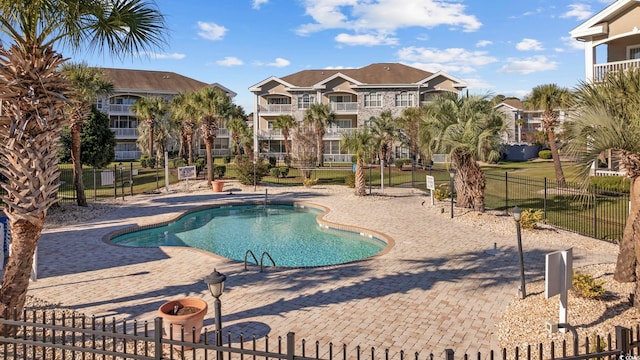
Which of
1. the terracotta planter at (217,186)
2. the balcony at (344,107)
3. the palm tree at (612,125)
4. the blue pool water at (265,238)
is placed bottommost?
the blue pool water at (265,238)

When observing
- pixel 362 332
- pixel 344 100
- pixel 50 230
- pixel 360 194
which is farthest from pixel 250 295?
pixel 344 100

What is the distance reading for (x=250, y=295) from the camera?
364 inches

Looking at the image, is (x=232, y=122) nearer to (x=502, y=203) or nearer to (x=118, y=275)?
(x=502, y=203)

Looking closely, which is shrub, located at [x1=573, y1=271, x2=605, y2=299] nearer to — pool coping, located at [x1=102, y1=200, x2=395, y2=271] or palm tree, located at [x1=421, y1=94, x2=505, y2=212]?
pool coping, located at [x1=102, y1=200, x2=395, y2=271]

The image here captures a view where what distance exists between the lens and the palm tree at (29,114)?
6.70 metres

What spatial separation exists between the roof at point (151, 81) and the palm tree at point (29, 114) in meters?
48.9

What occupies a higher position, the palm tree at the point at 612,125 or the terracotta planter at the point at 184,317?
the palm tree at the point at 612,125

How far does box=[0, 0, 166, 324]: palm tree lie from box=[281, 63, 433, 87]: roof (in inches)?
1641

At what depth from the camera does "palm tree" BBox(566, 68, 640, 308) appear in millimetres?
7484

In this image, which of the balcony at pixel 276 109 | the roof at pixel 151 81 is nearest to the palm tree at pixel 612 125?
the balcony at pixel 276 109

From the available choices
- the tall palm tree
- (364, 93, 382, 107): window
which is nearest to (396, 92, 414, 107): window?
(364, 93, 382, 107): window

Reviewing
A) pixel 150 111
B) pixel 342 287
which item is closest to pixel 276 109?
pixel 150 111

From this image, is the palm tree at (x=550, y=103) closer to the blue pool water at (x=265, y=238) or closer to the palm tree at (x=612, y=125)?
the blue pool water at (x=265, y=238)

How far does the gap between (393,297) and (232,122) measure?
39.0 metres
